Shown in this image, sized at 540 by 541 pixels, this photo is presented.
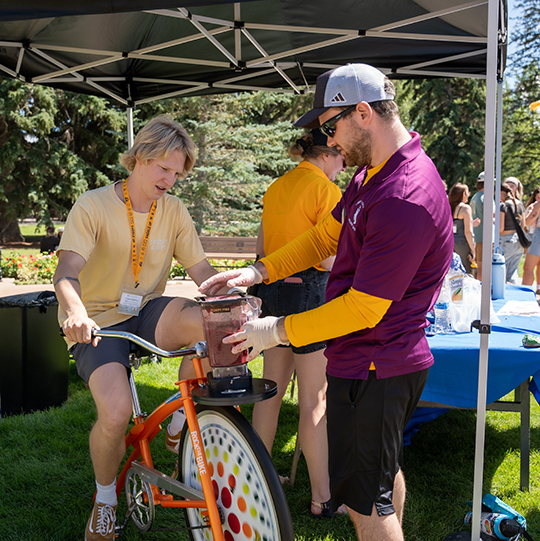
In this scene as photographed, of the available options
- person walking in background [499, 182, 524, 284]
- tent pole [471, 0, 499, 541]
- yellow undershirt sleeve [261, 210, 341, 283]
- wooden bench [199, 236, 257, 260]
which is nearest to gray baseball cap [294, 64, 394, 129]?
tent pole [471, 0, 499, 541]

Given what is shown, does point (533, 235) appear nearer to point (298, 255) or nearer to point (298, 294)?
point (298, 294)

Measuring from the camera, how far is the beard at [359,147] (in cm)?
170

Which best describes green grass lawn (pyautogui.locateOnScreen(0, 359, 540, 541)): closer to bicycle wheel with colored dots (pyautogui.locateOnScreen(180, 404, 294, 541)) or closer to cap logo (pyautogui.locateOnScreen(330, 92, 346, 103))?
bicycle wheel with colored dots (pyautogui.locateOnScreen(180, 404, 294, 541))

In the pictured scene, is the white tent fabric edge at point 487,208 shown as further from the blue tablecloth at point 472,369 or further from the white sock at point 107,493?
the white sock at point 107,493

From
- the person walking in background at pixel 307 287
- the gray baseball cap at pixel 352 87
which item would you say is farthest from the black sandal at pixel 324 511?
the gray baseball cap at pixel 352 87

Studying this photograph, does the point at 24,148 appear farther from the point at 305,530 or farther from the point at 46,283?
the point at 305,530

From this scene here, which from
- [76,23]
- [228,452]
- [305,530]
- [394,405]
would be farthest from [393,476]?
[76,23]

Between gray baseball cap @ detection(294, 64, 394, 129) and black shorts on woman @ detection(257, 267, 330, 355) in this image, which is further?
black shorts on woman @ detection(257, 267, 330, 355)

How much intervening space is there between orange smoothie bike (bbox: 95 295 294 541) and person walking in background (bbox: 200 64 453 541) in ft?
0.36

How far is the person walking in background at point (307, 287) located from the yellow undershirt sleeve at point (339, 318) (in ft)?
3.19

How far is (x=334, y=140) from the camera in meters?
1.75

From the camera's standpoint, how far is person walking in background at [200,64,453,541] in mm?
1576

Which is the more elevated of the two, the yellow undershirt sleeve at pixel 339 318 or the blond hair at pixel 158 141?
the blond hair at pixel 158 141

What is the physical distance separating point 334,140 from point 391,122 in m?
0.19
